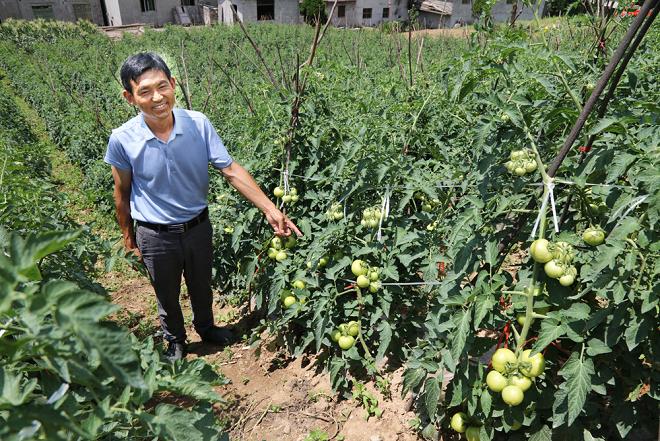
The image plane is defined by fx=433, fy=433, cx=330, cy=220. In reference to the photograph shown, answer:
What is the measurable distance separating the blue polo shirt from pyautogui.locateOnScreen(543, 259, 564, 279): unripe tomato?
6.42 ft

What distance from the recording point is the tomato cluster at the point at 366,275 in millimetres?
2316

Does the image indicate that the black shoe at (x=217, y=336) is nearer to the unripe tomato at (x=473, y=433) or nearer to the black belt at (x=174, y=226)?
the black belt at (x=174, y=226)

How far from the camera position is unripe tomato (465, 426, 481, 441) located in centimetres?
190

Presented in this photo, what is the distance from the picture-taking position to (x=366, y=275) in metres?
2.37

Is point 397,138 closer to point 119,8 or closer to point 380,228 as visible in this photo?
point 380,228

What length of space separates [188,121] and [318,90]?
0.95 meters

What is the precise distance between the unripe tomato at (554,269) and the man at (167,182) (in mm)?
1578

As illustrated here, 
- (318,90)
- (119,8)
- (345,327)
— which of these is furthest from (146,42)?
(345,327)

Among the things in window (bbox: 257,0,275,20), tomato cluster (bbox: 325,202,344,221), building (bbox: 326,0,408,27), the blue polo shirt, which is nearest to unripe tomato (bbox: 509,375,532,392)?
tomato cluster (bbox: 325,202,344,221)

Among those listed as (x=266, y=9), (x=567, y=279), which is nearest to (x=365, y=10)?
(x=266, y=9)

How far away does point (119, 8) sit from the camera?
27.3 m

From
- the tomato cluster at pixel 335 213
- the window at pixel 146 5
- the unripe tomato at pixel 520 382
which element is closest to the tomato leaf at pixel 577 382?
the unripe tomato at pixel 520 382

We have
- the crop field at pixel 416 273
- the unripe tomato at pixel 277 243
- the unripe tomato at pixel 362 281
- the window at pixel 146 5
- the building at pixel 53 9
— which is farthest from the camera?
the window at pixel 146 5

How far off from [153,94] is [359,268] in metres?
1.48
